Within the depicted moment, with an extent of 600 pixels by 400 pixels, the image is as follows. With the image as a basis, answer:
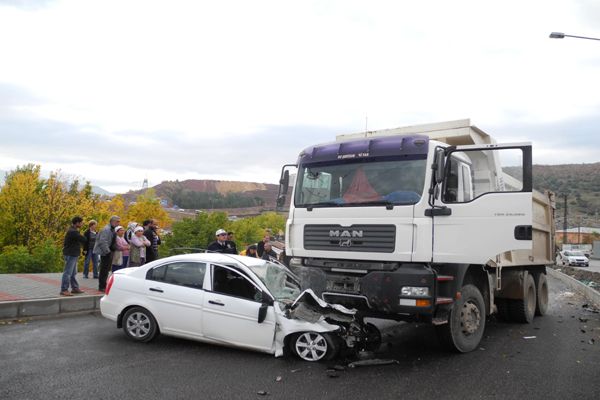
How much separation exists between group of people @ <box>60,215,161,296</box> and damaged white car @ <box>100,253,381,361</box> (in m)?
2.99

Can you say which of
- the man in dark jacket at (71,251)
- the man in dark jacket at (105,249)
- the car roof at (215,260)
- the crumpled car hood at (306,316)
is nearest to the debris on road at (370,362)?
the crumpled car hood at (306,316)

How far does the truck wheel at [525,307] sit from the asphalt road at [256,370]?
5.17 feet

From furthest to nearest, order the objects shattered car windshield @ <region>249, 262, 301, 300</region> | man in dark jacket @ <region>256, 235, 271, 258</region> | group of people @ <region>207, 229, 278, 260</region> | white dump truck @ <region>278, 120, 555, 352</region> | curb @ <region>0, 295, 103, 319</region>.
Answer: man in dark jacket @ <region>256, 235, 271, 258</region> → group of people @ <region>207, 229, 278, 260</region> → curb @ <region>0, 295, 103, 319</region> → shattered car windshield @ <region>249, 262, 301, 300</region> → white dump truck @ <region>278, 120, 555, 352</region>

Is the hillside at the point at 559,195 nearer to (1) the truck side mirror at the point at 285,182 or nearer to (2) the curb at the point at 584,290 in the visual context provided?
(2) the curb at the point at 584,290

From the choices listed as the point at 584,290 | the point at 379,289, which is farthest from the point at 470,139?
→ the point at 584,290

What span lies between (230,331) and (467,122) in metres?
4.97

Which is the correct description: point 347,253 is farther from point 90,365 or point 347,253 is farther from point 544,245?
point 544,245

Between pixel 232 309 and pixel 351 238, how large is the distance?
1919 mm

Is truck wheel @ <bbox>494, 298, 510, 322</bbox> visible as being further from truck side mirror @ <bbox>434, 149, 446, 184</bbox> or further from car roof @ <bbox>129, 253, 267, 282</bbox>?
car roof @ <bbox>129, 253, 267, 282</bbox>

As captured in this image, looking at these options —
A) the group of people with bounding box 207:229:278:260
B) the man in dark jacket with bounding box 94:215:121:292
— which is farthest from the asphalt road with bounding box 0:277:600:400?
the group of people with bounding box 207:229:278:260

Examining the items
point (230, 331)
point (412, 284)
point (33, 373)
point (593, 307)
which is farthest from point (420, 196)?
point (593, 307)

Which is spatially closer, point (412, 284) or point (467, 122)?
point (412, 284)

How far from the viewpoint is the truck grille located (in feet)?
21.9

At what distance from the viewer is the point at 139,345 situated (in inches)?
284
